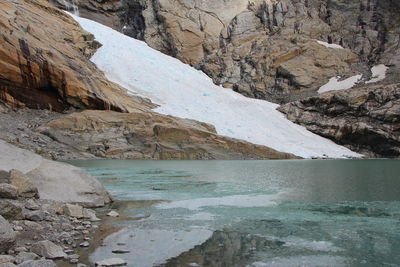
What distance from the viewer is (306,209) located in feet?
31.3

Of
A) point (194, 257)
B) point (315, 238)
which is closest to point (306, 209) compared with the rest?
point (315, 238)

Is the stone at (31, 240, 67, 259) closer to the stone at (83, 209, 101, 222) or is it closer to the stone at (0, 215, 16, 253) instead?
the stone at (0, 215, 16, 253)

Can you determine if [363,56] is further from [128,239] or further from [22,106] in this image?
[128,239]

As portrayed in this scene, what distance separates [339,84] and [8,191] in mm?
54831

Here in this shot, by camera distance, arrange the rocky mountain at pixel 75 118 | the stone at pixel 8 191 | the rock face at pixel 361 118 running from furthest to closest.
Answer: the rock face at pixel 361 118 → the rocky mountain at pixel 75 118 → the stone at pixel 8 191

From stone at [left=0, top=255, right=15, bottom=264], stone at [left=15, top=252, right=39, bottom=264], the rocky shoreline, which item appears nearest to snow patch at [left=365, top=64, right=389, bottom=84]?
the rocky shoreline

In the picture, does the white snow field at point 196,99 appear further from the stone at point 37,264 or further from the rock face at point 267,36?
the stone at point 37,264

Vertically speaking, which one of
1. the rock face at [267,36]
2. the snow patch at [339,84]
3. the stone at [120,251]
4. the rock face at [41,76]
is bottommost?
the stone at [120,251]

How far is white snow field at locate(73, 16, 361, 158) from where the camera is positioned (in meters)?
43.3

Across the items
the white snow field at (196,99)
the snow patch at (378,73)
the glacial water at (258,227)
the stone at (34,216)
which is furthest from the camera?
the snow patch at (378,73)

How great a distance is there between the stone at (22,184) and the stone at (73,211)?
75cm

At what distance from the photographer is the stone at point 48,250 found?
5316mm

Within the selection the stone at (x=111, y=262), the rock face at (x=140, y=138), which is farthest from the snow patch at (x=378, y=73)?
the stone at (x=111, y=262)

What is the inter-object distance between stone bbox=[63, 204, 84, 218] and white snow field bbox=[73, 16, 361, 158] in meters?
33.3
